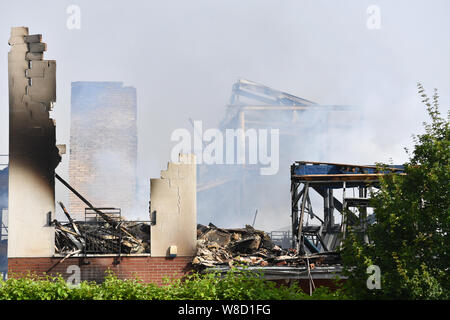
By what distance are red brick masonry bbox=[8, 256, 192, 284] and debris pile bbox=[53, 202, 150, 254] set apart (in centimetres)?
36

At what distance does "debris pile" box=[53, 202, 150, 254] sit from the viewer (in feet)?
56.3

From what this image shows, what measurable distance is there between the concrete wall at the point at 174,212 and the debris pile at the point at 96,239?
839 millimetres

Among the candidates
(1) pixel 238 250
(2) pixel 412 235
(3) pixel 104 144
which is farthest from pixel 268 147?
(2) pixel 412 235

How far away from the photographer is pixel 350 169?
60.7 ft

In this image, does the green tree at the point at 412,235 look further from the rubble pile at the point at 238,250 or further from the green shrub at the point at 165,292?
the rubble pile at the point at 238,250

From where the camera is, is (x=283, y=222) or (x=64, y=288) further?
(x=283, y=222)

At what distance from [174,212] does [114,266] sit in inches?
86.9

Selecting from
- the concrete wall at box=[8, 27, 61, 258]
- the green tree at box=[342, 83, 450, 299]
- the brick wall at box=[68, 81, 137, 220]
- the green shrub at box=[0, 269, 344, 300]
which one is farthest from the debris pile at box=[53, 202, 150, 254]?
the brick wall at box=[68, 81, 137, 220]

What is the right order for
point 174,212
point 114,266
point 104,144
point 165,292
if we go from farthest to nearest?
point 104,144 < point 174,212 < point 114,266 < point 165,292

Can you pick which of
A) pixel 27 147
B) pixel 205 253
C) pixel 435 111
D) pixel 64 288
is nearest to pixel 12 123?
pixel 27 147

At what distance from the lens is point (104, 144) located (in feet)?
112

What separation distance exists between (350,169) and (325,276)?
3633 mm

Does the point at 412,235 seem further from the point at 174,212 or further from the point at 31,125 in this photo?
the point at 31,125

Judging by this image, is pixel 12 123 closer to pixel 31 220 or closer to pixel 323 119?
pixel 31 220
